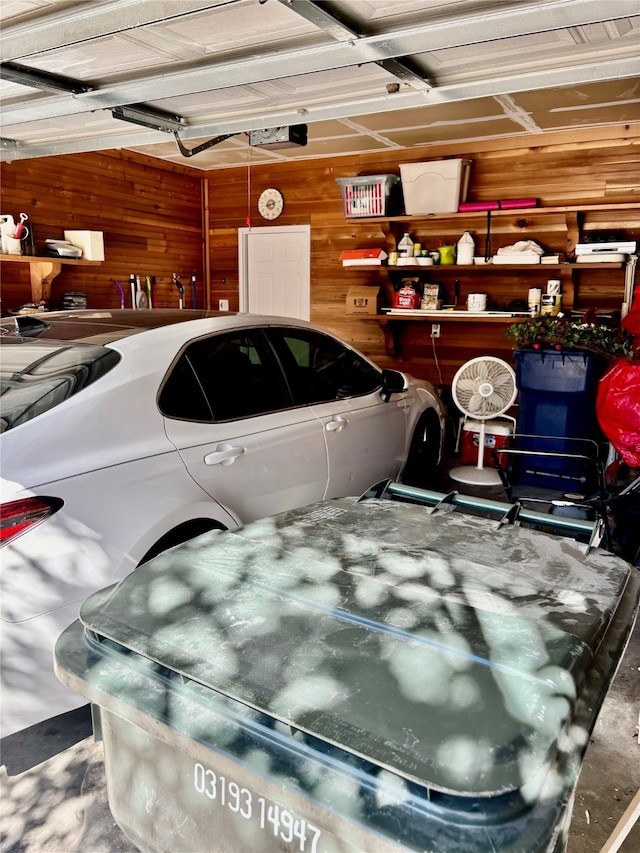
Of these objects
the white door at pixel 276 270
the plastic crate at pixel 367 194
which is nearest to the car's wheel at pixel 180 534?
the plastic crate at pixel 367 194

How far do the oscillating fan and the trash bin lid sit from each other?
133 inches

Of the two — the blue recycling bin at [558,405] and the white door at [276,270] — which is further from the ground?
the white door at [276,270]

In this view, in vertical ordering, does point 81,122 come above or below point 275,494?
above

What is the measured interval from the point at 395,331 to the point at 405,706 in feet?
19.6

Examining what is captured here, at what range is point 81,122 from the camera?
140 inches

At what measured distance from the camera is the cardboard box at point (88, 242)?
5625 mm

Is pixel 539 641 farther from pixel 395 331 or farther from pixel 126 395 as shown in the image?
pixel 395 331

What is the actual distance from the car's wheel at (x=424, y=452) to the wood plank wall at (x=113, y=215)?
356cm

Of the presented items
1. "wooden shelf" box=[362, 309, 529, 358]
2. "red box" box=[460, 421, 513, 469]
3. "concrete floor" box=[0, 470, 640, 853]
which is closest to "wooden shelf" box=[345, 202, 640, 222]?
"wooden shelf" box=[362, 309, 529, 358]

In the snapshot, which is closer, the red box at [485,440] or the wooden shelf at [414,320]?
the red box at [485,440]

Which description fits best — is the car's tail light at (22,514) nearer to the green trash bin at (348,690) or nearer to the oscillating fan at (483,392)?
the green trash bin at (348,690)

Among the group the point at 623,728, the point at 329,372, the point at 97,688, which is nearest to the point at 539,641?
the point at 97,688

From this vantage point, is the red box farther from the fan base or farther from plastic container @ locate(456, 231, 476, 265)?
plastic container @ locate(456, 231, 476, 265)

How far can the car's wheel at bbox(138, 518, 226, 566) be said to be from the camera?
2.14 m
